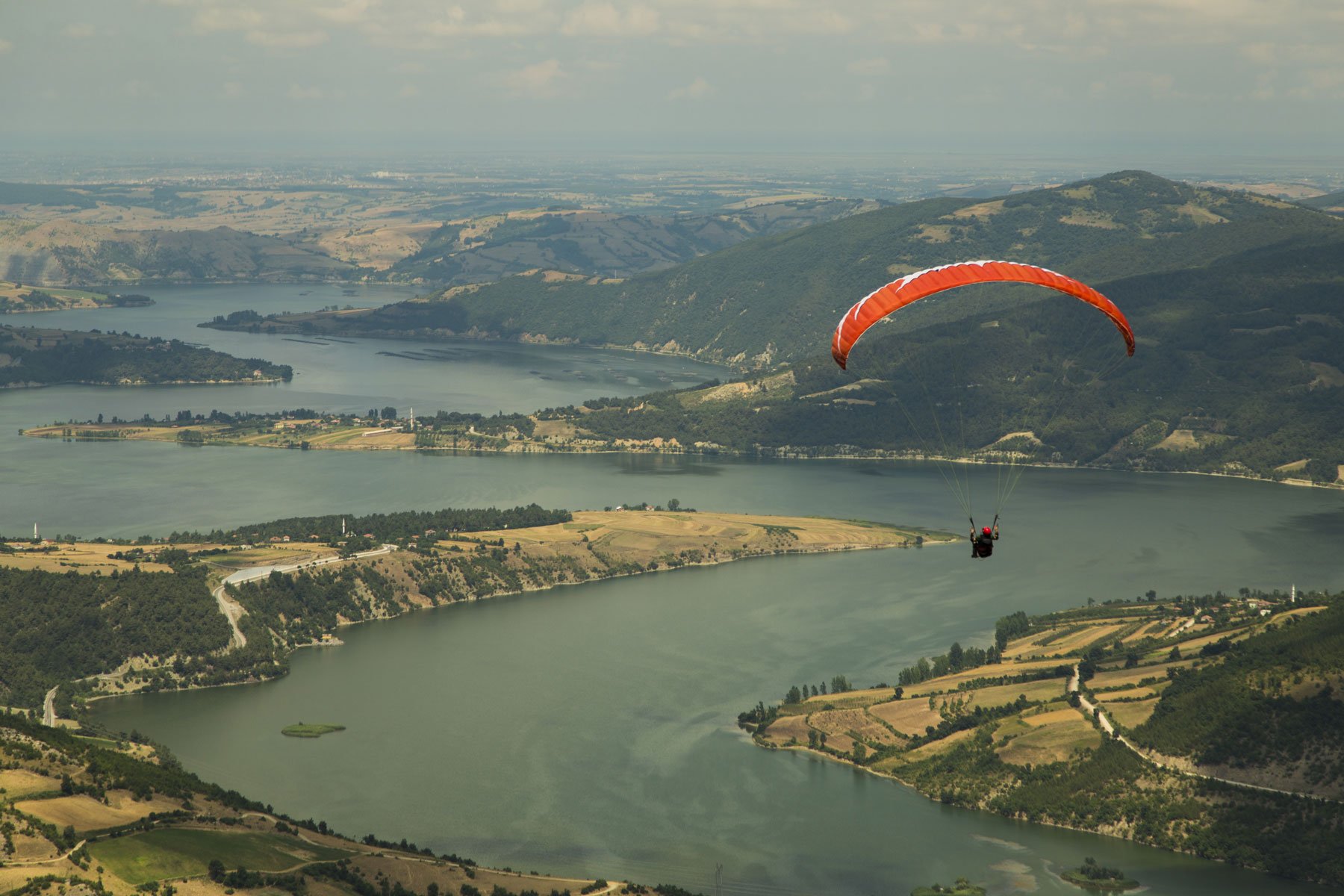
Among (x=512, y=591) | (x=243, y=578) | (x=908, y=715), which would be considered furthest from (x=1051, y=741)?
(x=243, y=578)

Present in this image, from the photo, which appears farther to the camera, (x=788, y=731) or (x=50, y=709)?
(x=50, y=709)

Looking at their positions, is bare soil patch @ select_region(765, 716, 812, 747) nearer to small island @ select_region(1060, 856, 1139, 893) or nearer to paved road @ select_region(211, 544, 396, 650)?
small island @ select_region(1060, 856, 1139, 893)

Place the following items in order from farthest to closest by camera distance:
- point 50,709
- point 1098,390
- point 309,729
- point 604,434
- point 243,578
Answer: point 604,434, point 1098,390, point 243,578, point 50,709, point 309,729

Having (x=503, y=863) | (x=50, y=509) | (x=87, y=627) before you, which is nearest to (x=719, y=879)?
(x=503, y=863)

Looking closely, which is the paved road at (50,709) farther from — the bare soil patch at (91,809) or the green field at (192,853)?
the green field at (192,853)

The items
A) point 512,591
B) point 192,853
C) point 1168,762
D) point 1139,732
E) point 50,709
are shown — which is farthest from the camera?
point 512,591

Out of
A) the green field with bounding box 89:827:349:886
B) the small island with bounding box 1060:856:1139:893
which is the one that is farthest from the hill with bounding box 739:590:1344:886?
the green field with bounding box 89:827:349:886

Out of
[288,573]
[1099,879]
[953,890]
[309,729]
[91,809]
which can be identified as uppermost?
[288,573]

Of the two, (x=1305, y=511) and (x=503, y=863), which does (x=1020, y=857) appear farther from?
(x=1305, y=511)

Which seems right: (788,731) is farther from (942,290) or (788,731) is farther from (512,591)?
(942,290)
